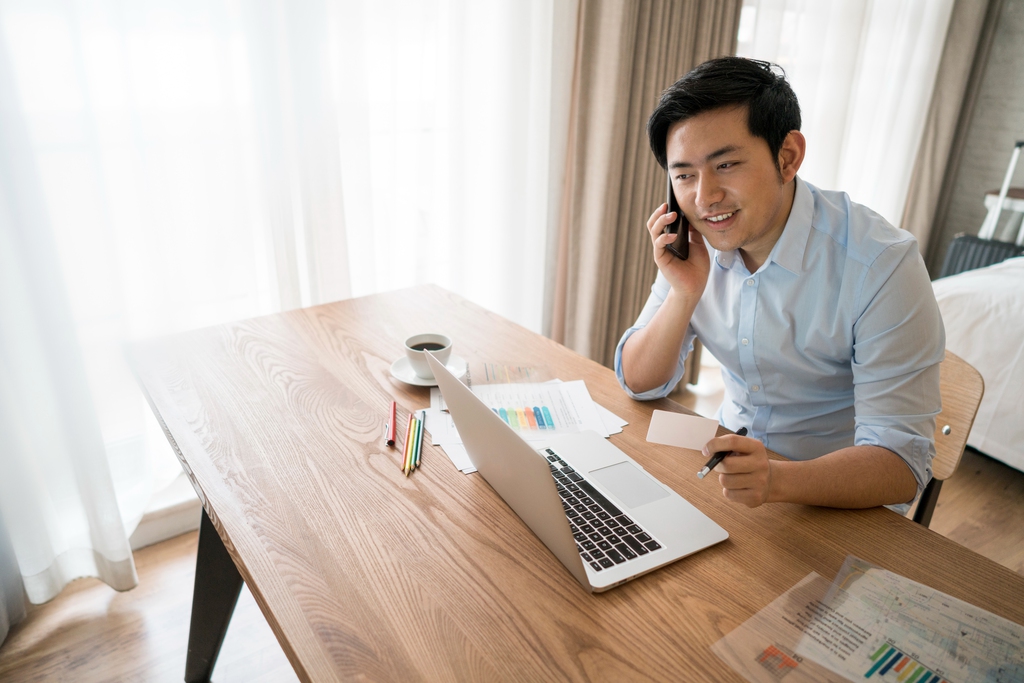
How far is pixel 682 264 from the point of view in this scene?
1216mm

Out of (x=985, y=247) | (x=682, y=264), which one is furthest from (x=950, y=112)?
(x=682, y=264)

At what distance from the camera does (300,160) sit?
1.79 m

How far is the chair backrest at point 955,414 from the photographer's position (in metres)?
1.10

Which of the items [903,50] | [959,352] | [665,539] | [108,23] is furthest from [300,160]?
[903,50]

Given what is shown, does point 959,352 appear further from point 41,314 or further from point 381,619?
point 41,314

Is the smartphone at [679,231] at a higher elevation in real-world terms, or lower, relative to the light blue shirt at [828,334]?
higher

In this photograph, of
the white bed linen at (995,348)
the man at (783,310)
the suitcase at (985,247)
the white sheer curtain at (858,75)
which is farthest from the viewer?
the suitcase at (985,247)

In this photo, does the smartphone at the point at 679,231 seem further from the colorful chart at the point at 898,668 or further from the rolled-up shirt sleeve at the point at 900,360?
the colorful chart at the point at 898,668

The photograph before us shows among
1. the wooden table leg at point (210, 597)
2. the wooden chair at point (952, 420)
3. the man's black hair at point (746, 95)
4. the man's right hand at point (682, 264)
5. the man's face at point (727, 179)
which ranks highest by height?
the man's black hair at point (746, 95)

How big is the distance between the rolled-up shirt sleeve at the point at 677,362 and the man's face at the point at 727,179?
171 mm

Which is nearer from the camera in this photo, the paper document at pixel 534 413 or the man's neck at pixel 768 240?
the paper document at pixel 534 413

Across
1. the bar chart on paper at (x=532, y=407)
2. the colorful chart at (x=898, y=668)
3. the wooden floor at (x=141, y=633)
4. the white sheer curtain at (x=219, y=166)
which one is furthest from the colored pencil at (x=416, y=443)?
the white sheer curtain at (x=219, y=166)

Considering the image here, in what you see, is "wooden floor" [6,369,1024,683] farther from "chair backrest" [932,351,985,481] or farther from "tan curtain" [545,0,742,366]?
"tan curtain" [545,0,742,366]

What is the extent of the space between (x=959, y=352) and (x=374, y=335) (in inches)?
86.2
